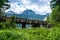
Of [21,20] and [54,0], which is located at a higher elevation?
[54,0]

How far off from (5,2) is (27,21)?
694cm

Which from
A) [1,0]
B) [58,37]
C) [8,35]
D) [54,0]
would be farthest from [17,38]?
[54,0]

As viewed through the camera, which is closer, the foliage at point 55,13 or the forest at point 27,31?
the forest at point 27,31

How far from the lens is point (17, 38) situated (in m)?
9.22

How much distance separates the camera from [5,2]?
3366 cm

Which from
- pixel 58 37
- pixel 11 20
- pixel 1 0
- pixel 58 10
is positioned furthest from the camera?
pixel 58 10

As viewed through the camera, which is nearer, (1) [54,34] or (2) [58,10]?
(1) [54,34]

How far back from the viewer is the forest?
9.28 metres

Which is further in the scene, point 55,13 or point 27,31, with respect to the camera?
point 55,13

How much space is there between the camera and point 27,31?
16469mm

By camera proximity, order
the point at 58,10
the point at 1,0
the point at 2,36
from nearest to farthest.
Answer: the point at 2,36, the point at 1,0, the point at 58,10

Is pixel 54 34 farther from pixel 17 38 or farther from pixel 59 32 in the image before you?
pixel 17 38

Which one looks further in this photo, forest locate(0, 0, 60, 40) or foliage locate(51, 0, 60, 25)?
foliage locate(51, 0, 60, 25)

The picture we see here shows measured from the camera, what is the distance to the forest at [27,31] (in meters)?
9.28
